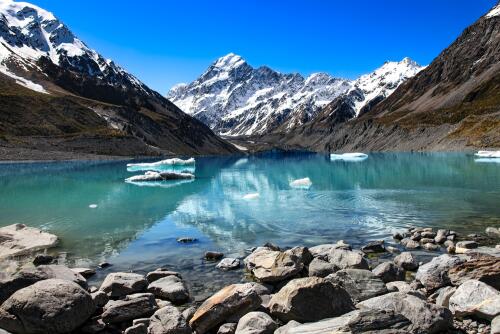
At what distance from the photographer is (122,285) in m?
16.5

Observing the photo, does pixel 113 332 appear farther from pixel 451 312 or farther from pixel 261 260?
pixel 451 312

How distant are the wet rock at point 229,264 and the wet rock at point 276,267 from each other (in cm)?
154

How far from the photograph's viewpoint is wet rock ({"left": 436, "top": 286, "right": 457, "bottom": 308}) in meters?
13.8

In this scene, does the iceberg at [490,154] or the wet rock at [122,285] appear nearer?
the wet rock at [122,285]

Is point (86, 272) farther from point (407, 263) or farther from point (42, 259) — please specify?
point (407, 263)

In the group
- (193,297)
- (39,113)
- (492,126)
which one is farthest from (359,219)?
(39,113)

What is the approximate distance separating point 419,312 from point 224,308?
216 inches

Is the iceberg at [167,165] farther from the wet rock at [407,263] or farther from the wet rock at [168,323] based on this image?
the wet rock at [168,323]

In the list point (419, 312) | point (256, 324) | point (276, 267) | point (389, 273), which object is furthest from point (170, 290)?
point (419, 312)

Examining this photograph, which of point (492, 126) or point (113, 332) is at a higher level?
point (492, 126)

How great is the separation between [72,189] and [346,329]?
62.0 m

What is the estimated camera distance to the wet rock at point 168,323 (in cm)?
1290

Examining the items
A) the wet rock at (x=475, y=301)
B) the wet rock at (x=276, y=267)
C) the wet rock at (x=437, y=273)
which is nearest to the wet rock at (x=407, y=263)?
the wet rock at (x=437, y=273)

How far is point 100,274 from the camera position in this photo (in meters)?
20.9
